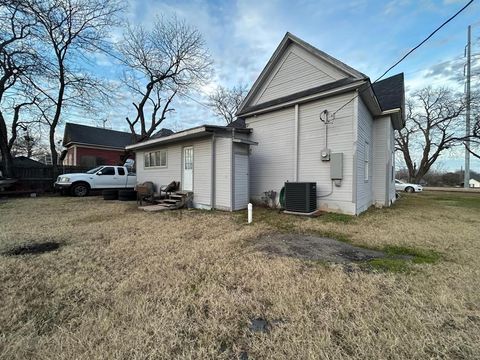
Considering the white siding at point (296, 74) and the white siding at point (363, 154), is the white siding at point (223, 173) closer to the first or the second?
the white siding at point (296, 74)

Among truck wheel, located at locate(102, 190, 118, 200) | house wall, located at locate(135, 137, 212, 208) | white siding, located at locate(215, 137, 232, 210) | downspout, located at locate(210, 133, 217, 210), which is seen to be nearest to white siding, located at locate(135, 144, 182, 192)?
house wall, located at locate(135, 137, 212, 208)

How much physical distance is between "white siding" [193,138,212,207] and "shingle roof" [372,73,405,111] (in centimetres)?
758

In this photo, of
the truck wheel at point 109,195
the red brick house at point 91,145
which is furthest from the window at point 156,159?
the red brick house at point 91,145

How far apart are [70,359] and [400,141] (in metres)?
35.1

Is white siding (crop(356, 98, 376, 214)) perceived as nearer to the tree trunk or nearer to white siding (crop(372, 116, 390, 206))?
white siding (crop(372, 116, 390, 206))

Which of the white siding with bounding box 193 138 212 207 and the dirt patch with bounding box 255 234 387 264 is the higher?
the white siding with bounding box 193 138 212 207

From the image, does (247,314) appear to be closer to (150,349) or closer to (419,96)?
(150,349)

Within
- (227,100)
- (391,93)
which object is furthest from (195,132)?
(227,100)

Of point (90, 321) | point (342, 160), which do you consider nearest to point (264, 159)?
point (342, 160)

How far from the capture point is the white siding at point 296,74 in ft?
26.1

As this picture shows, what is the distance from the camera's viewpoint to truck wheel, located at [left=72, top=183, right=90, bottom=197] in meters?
12.3

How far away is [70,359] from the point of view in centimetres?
154

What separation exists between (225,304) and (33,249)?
4.01 m

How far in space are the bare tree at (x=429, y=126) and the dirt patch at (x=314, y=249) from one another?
2748cm
